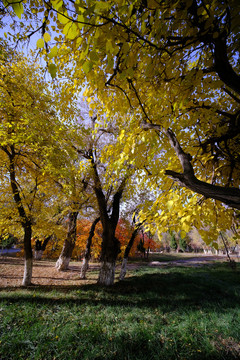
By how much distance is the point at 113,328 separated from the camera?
11.9 ft

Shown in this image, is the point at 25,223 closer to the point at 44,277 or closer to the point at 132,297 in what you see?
the point at 44,277

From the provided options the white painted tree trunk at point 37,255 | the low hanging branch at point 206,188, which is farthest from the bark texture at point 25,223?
the white painted tree trunk at point 37,255

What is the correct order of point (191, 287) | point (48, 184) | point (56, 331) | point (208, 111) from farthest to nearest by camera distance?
1. point (48, 184)
2. point (191, 287)
3. point (56, 331)
4. point (208, 111)

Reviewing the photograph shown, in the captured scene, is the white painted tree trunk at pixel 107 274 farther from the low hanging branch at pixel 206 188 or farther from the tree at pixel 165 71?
the low hanging branch at pixel 206 188

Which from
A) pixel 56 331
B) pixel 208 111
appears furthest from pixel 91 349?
pixel 208 111

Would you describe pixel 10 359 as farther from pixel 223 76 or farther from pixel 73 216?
pixel 73 216

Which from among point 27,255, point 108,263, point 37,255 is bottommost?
point 37,255

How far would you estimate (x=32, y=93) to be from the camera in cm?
618

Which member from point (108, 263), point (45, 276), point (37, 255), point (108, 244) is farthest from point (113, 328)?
point (37, 255)

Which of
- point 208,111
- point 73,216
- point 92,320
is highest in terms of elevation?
point 208,111

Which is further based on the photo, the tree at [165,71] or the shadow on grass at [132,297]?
the shadow on grass at [132,297]

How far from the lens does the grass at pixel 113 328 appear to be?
2.81m

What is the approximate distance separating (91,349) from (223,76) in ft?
16.0

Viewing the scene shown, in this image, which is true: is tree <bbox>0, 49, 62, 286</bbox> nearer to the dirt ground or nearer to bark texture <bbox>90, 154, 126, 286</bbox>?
the dirt ground
